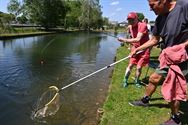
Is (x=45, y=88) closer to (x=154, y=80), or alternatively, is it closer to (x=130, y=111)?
(x=130, y=111)

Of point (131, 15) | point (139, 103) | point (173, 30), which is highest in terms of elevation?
point (131, 15)

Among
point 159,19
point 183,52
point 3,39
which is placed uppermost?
point 159,19

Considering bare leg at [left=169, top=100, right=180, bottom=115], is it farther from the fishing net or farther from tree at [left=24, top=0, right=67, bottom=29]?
tree at [left=24, top=0, right=67, bottom=29]

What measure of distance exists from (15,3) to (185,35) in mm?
73761

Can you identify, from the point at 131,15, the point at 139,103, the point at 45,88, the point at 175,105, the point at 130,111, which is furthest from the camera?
the point at 45,88

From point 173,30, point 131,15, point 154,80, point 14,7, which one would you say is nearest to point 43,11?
point 14,7

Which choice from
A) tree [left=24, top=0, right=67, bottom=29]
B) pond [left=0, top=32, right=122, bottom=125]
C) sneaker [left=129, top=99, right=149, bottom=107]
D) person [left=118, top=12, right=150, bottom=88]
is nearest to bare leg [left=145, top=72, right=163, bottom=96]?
sneaker [left=129, top=99, right=149, bottom=107]

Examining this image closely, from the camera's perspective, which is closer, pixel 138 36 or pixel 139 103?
pixel 139 103

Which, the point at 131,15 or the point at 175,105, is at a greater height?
the point at 131,15

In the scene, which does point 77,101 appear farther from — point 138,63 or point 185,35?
point 185,35

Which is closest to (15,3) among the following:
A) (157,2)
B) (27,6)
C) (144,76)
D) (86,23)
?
(27,6)

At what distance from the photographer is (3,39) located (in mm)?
35594

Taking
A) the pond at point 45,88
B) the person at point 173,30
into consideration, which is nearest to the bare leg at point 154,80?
the person at point 173,30

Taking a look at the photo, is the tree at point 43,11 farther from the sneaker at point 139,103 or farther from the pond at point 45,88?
the sneaker at point 139,103
